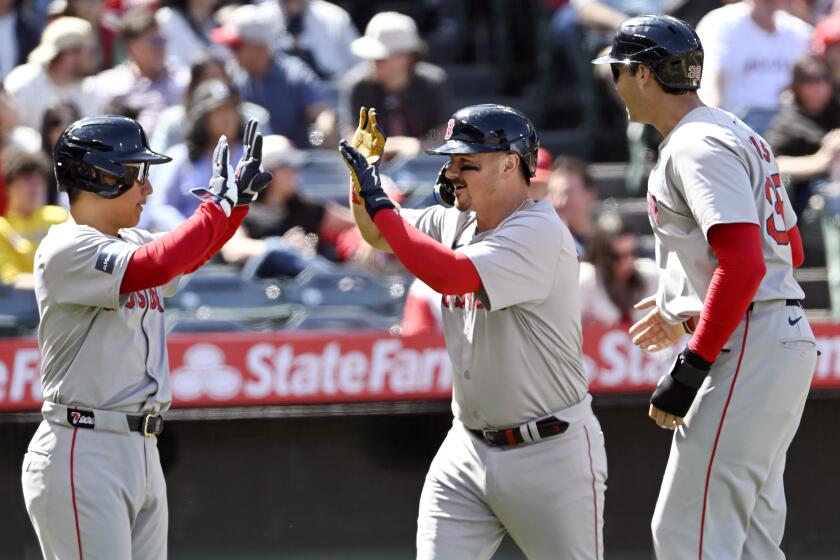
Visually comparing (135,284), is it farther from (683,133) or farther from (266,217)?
(266,217)

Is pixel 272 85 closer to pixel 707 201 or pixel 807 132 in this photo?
pixel 807 132

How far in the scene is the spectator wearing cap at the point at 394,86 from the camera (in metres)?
8.28

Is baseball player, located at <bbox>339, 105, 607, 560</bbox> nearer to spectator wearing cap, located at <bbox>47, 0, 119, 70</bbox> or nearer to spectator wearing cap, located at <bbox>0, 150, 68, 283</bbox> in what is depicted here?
spectator wearing cap, located at <bbox>0, 150, 68, 283</bbox>

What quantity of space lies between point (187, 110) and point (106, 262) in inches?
157

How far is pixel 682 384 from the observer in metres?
3.75

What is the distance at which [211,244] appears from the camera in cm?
403

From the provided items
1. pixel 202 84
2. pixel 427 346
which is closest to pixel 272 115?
pixel 202 84

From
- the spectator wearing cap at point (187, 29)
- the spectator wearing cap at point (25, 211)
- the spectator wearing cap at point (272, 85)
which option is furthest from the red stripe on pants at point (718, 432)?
the spectator wearing cap at point (187, 29)

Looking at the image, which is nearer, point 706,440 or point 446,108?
point 706,440

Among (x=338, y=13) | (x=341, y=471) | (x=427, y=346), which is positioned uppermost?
(x=338, y=13)

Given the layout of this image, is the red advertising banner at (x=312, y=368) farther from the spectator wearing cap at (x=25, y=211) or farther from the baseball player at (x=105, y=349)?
→ the baseball player at (x=105, y=349)

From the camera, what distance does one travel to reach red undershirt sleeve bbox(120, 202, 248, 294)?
3861 millimetres

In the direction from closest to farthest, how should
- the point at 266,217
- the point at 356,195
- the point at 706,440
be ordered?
1. the point at 706,440
2. the point at 356,195
3. the point at 266,217

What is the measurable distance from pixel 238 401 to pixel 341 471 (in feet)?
1.71
